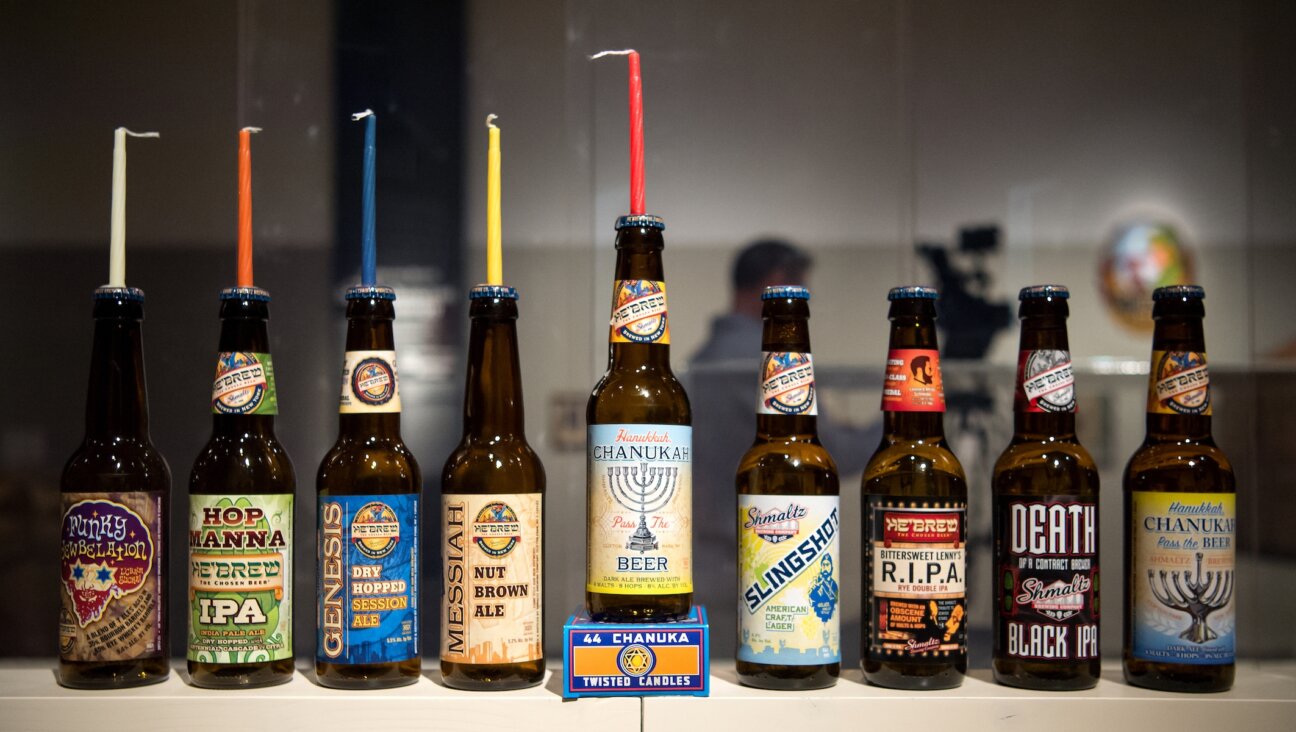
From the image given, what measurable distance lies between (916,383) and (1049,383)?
0.14m

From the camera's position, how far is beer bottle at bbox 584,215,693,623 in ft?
3.75

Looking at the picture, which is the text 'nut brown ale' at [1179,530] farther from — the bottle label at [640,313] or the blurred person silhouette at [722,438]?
the bottle label at [640,313]

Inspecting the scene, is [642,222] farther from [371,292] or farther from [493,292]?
[371,292]

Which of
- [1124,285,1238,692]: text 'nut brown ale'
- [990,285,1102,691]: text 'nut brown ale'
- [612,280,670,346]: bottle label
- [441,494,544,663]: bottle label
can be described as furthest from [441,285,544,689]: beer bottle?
[1124,285,1238,692]: text 'nut brown ale'

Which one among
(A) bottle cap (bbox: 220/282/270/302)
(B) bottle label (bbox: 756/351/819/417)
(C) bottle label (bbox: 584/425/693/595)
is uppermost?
(A) bottle cap (bbox: 220/282/270/302)

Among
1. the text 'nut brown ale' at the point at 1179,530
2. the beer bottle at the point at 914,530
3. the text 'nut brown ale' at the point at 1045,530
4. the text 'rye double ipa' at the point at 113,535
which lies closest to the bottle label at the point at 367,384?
the text 'rye double ipa' at the point at 113,535

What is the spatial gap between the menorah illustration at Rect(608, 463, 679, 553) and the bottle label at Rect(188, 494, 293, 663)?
0.36 m

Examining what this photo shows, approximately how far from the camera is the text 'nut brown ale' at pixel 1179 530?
45.5 inches

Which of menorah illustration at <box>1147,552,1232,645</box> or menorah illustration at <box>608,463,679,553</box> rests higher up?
menorah illustration at <box>608,463,679,553</box>

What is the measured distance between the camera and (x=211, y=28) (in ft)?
4.77

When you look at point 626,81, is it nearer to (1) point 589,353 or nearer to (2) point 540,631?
(1) point 589,353

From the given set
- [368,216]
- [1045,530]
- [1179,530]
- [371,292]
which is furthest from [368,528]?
[1179,530]

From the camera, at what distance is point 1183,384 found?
118 centimetres

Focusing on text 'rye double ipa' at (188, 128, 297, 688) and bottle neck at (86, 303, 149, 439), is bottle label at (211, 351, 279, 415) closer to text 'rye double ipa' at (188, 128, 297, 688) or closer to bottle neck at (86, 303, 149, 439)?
text 'rye double ipa' at (188, 128, 297, 688)
